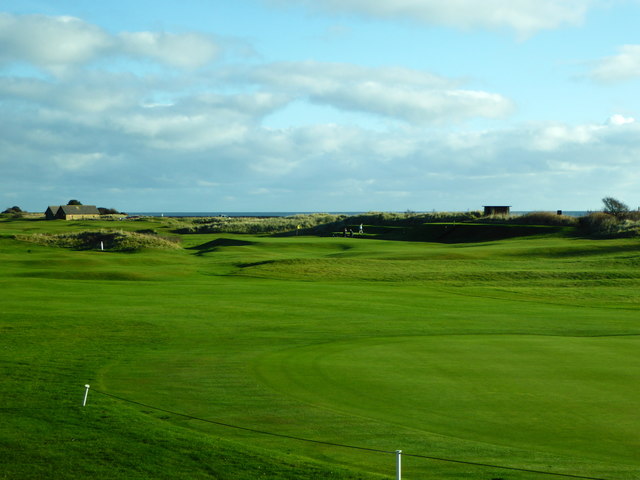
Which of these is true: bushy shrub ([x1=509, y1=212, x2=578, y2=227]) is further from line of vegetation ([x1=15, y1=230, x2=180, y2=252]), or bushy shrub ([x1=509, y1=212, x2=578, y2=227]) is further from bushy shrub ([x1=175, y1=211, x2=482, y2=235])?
line of vegetation ([x1=15, y1=230, x2=180, y2=252])

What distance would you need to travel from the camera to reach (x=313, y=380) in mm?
13117

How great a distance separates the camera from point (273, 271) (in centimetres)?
4000

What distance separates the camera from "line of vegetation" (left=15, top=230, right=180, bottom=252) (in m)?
60.2

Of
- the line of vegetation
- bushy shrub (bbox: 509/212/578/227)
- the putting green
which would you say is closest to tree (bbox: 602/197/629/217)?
bushy shrub (bbox: 509/212/578/227)


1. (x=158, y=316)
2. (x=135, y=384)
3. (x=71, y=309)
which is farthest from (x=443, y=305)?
(x=135, y=384)

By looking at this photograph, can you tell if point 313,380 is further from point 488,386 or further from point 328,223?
point 328,223

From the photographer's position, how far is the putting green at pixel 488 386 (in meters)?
9.93

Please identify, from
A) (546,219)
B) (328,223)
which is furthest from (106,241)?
(328,223)

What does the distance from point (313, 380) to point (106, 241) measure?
178 feet

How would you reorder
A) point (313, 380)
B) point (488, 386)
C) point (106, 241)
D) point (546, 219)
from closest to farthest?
point (488, 386)
point (313, 380)
point (106, 241)
point (546, 219)

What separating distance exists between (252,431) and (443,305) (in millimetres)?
17128

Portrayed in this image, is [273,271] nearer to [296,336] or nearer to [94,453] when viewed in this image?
[296,336]

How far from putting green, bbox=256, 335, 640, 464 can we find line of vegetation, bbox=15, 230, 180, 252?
1798 inches

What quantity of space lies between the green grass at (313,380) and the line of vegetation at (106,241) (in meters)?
29.1
